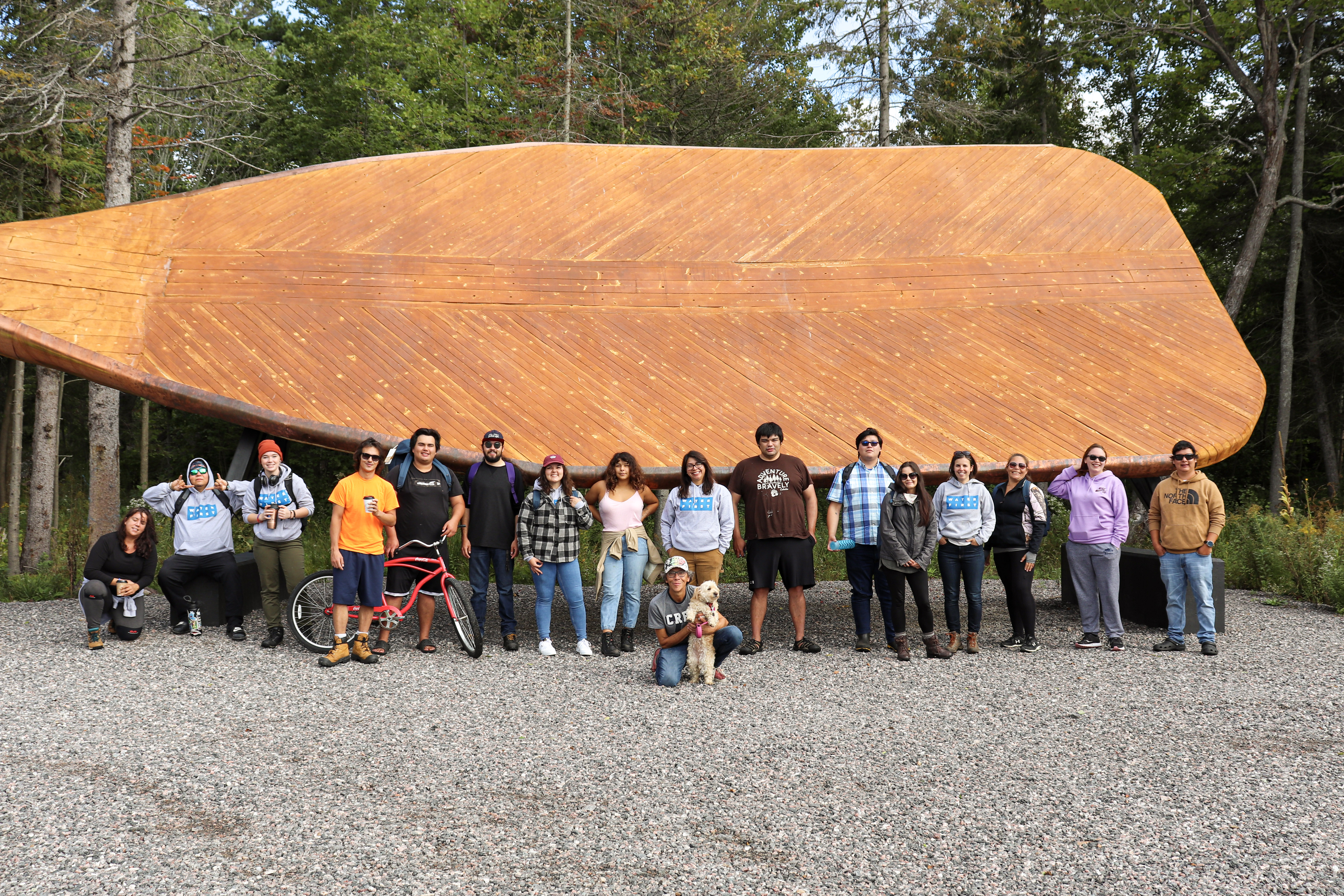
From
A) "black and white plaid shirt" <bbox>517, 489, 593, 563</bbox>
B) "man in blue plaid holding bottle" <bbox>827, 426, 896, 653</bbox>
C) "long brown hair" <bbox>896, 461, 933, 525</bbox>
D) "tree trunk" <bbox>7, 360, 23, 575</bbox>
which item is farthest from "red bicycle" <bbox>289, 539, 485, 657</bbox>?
"tree trunk" <bbox>7, 360, 23, 575</bbox>

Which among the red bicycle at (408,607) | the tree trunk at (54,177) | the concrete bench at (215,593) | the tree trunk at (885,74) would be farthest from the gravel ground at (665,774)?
the tree trunk at (885,74)

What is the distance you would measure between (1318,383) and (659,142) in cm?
1214

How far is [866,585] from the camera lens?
5.73 metres

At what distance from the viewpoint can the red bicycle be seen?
217 inches

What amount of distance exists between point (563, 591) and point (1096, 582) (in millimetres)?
3329

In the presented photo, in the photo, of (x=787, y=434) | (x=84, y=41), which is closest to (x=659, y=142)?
(x=84, y=41)

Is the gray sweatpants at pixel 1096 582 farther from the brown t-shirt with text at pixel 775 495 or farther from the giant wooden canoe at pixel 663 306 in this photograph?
the brown t-shirt with text at pixel 775 495

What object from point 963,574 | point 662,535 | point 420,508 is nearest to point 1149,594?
point 963,574

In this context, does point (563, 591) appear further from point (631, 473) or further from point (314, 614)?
point (314, 614)

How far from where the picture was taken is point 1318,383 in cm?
1543

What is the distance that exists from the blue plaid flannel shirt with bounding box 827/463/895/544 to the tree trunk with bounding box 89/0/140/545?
24.5ft

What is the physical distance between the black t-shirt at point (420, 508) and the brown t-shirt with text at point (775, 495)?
1757mm

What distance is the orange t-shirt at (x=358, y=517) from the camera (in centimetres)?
522

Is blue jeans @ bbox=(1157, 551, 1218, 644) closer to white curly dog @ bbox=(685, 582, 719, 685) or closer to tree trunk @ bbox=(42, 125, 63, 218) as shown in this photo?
white curly dog @ bbox=(685, 582, 719, 685)
